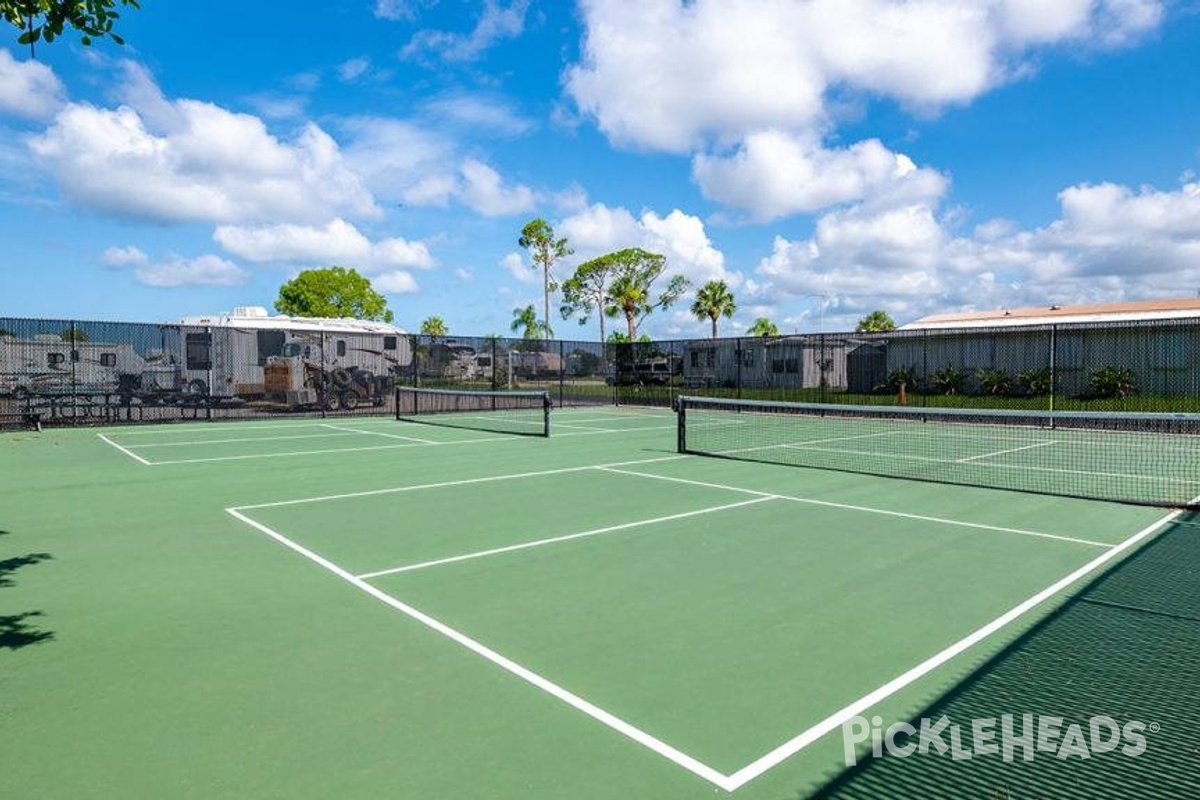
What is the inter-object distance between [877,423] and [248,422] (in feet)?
63.9

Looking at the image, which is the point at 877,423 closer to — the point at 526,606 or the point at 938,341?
the point at 938,341

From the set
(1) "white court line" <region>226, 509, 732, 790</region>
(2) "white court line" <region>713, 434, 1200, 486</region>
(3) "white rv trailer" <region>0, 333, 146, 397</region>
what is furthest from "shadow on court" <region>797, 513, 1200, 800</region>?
(3) "white rv trailer" <region>0, 333, 146, 397</region>

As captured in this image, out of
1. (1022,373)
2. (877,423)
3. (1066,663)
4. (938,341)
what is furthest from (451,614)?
(938,341)

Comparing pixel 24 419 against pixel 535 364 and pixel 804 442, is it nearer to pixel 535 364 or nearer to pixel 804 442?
pixel 535 364

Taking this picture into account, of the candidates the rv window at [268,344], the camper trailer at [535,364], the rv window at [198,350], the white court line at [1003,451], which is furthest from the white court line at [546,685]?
the camper trailer at [535,364]

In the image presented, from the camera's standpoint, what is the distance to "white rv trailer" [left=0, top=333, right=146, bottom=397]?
64.6 feet

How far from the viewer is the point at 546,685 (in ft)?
13.1

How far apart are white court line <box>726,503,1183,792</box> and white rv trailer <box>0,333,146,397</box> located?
23.3 meters

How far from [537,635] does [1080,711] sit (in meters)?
3.05

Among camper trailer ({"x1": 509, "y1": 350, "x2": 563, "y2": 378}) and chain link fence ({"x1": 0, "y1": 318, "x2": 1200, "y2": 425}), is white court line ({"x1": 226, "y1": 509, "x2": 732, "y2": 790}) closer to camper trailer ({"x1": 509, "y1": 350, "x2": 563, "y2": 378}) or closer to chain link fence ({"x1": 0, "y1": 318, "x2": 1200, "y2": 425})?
chain link fence ({"x1": 0, "y1": 318, "x2": 1200, "y2": 425})

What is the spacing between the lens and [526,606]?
5.30 m

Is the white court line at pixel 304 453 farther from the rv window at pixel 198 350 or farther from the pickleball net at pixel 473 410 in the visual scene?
the rv window at pixel 198 350

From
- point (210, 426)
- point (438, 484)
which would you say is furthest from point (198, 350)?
point (438, 484)

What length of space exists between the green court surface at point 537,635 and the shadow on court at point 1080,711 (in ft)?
0.08
